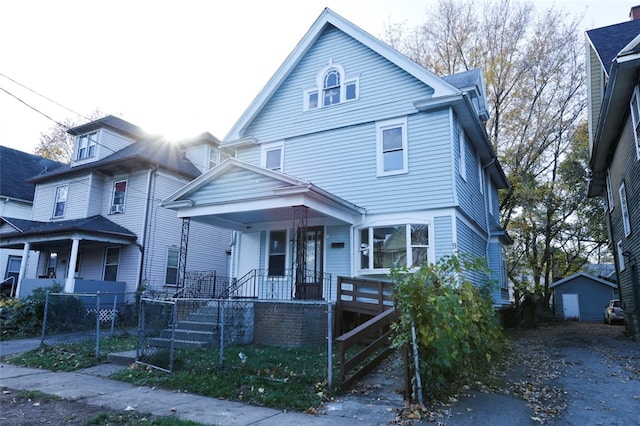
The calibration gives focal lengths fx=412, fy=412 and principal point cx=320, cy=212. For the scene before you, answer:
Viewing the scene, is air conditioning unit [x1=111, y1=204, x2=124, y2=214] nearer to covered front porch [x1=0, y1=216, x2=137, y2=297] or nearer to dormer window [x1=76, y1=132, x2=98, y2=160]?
covered front porch [x1=0, y1=216, x2=137, y2=297]

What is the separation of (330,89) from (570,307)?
28.0 metres

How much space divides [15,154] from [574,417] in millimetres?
31533

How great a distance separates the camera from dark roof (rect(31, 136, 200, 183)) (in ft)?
61.7

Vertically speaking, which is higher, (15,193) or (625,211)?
(15,193)

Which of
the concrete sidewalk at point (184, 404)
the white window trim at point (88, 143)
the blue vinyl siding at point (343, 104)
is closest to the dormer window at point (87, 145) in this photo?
the white window trim at point (88, 143)

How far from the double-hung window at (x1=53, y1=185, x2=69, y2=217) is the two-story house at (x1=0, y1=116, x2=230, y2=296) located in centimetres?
5

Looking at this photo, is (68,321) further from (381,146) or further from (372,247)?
(381,146)

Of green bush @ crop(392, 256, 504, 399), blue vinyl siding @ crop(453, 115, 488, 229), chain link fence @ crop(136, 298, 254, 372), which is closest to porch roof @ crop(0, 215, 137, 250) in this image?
chain link fence @ crop(136, 298, 254, 372)

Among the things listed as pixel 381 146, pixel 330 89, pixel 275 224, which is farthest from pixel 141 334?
pixel 330 89

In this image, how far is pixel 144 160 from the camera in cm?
→ 1855

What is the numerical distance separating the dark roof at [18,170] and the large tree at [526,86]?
2389 centimetres

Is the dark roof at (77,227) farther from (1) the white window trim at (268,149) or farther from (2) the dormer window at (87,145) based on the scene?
(1) the white window trim at (268,149)

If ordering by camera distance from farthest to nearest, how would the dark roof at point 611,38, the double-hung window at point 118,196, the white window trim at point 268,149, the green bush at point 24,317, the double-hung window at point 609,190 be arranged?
1. the double-hung window at point 118,196
2. the double-hung window at point 609,190
3. the white window trim at point 268,149
4. the green bush at point 24,317
5. the dark roof at point 611,38

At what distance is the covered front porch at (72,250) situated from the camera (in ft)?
55.1
